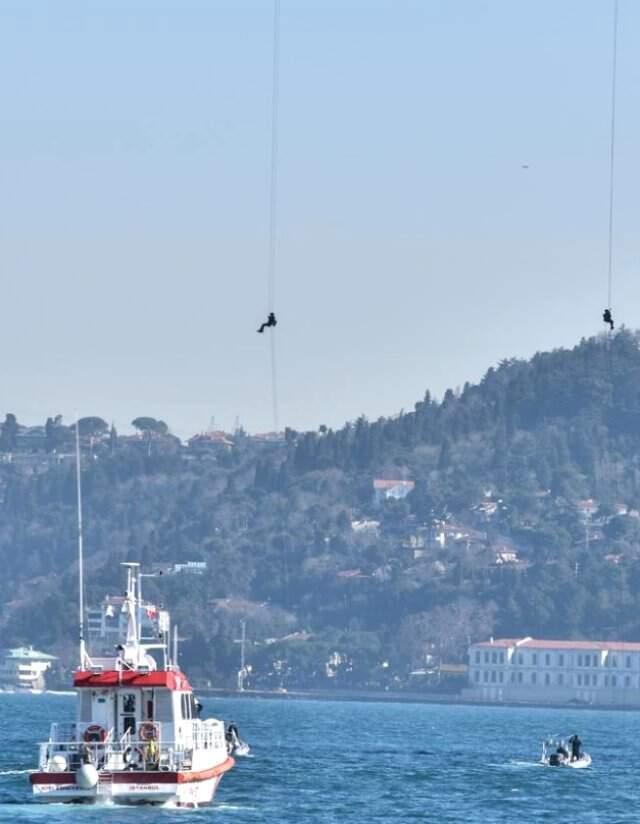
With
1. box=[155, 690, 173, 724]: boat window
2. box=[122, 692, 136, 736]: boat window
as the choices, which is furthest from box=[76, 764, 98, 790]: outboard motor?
box=[155, 690, 173, 724]: boat window

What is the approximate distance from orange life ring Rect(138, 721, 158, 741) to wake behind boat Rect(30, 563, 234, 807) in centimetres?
3

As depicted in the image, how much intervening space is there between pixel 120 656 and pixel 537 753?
60939 mm

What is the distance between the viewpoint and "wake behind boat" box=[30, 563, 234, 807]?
80.9m

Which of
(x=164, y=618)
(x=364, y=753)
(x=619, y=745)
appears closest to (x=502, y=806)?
(x=164, y=618)

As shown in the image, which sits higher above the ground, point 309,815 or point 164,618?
point 164,618

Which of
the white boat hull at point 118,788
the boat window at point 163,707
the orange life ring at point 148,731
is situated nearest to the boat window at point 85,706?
the orange life ring at point 148,731

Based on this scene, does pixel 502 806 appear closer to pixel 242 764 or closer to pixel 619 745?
pixel 242 764

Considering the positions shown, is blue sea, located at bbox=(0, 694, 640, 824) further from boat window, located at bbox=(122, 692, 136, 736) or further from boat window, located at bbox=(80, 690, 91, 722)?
boat window, located at bbox=(122, 692, 136, 736)

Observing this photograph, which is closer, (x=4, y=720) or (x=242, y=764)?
(x=242, y=764)

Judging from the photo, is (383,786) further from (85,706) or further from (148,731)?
(148,731)

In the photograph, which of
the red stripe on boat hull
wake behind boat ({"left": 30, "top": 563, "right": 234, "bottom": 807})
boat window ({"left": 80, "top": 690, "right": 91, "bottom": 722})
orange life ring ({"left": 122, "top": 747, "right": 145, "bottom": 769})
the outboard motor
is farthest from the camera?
boat window ({"left": 80, "top": 690, "right": 91, "bottom": 722})

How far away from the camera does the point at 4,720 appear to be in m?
190

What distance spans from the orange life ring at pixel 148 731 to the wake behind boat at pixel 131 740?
27 millimetres

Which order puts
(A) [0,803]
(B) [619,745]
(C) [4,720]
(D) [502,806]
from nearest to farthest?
(A) [0,803], (D) [502,806], (B) [619,745], (C) [4,720]
